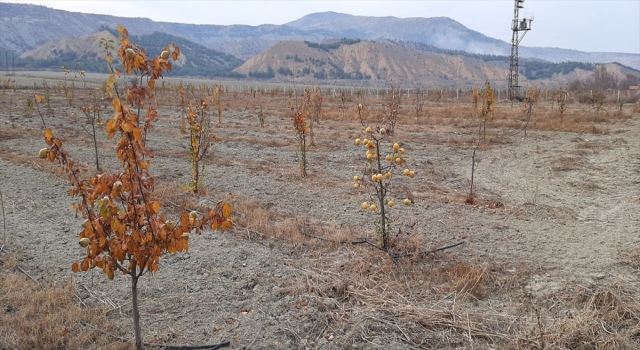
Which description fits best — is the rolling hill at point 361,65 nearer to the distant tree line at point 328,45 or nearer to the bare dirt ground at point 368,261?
the distant tree line at point 328,45

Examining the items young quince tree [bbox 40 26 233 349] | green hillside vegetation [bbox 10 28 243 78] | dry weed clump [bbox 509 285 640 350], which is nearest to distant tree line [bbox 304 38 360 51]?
green hillside vegetation [bbox 10 28 243 78]

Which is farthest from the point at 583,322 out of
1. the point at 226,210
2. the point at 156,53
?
the point at 156,53

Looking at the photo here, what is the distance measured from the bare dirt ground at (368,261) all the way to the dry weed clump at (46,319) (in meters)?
0.09

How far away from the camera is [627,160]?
10.7 m

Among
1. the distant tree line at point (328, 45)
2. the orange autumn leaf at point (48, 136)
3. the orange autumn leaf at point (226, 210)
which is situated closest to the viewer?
the orange autumn leaf at point (48, 136)

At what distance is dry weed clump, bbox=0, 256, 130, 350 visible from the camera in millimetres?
3273

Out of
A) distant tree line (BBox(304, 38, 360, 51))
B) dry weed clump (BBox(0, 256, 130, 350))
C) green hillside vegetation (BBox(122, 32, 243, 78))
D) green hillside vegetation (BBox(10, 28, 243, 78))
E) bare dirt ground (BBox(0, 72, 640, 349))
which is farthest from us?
distant tree line (BBox(304, 38, 360, 51))

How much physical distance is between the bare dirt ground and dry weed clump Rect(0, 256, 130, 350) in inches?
3.7

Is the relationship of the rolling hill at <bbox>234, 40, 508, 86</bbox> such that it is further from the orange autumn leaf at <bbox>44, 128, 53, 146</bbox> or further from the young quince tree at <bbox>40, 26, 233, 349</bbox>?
the orange autumn leaf at <bbox>44, 128, 53, 146</bbox>

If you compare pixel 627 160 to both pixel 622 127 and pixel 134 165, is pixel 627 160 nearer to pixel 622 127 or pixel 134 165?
pixel 622 127

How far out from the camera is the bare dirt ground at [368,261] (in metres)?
3.55

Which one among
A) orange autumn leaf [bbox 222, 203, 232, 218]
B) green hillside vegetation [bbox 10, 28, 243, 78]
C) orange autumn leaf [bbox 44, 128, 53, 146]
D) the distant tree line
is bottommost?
orange autumn leaf [bbox 222, 203, 232, 218]

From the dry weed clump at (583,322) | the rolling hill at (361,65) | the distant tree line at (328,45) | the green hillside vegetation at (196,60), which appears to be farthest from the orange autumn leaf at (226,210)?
the distant tree line at (328,45)

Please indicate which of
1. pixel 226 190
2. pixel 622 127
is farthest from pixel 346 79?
pixel 226 190
